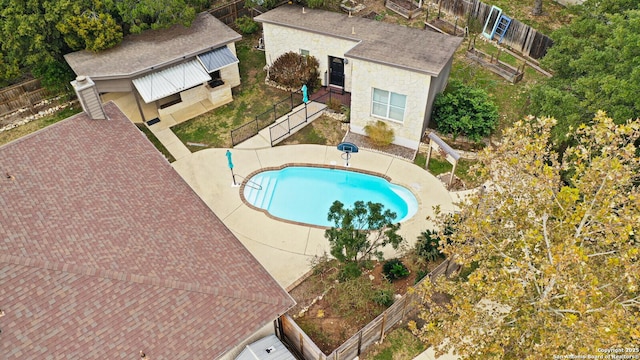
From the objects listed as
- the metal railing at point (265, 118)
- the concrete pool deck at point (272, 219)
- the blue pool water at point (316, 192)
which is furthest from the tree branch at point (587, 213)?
the metal railing at point (265, 118)

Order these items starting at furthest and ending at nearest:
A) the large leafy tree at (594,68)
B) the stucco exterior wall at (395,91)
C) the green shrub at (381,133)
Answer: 1. the green shrub at (381,133)
2. the stucco exterior wall at (395,91)
3. the large leafy tree at (594,68)

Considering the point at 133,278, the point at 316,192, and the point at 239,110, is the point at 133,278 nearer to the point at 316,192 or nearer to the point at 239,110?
the point at 316,192

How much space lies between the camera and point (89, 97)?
69.6 ft

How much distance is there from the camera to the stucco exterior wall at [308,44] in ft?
96.1

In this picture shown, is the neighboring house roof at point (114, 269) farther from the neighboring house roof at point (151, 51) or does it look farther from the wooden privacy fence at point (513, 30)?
the wooden privacy fence at point (513, 30)

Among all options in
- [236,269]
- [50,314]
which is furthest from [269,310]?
[50,314]

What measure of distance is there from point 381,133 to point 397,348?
13015 millimetres

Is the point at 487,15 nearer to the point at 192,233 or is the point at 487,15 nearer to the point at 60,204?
the point at 192,233

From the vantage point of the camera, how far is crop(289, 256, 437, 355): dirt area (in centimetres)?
1852

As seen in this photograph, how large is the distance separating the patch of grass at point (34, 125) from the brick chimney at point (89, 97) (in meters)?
10.2

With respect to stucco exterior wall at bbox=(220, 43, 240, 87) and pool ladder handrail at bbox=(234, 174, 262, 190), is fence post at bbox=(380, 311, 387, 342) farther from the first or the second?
stucco exterior wall at bbox=(220, 43, 240, 87)

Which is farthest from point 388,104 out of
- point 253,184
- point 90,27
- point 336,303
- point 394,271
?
point 90,27

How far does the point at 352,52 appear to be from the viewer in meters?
25.4

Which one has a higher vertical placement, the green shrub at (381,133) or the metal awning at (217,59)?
the metal awning at (217,59)
